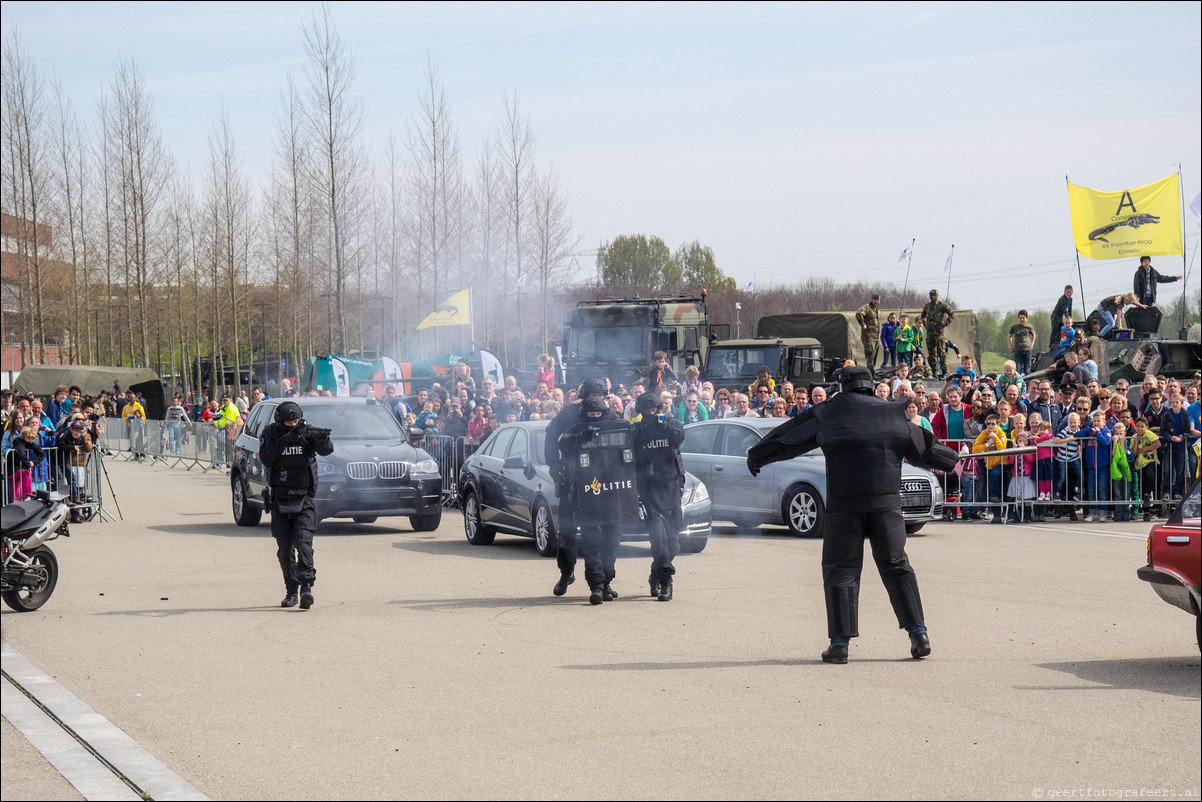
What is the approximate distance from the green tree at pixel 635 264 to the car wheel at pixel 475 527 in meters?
94.5

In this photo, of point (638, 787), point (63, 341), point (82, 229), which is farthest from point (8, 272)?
point (638, 787)

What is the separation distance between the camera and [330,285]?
154ft

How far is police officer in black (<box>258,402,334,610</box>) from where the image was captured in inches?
441

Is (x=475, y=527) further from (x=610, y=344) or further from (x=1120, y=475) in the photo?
(x=610, y=344)

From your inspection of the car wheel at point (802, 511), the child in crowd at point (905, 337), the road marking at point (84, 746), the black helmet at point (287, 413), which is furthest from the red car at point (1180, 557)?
the child in crowd at point (905, 337)

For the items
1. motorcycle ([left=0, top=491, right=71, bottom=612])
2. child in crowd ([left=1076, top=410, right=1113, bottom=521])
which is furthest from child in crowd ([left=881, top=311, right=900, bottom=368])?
motorcycle ([left=0, top=491, right=71, bottom=612])

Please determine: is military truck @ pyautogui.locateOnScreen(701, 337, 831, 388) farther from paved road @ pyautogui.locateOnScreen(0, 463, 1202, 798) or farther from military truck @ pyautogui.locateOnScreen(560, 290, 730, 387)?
paved road @ pyautogui.locateOnScreen(0, 463, 1202, 798)

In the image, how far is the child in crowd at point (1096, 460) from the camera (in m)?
17.9

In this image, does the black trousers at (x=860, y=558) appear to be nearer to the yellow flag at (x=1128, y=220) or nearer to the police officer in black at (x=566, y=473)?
the police officer in black at (x=566, y=473)

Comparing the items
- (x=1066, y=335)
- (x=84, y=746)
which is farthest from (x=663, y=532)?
(x=1066, y=335)

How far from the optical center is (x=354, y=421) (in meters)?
18.2

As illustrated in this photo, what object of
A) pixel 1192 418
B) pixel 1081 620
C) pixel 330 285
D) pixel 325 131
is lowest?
pixel 1081 620

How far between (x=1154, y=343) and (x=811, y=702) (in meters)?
17.9

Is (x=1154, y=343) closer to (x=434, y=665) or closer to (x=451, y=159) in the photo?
(x=434, y=665)
